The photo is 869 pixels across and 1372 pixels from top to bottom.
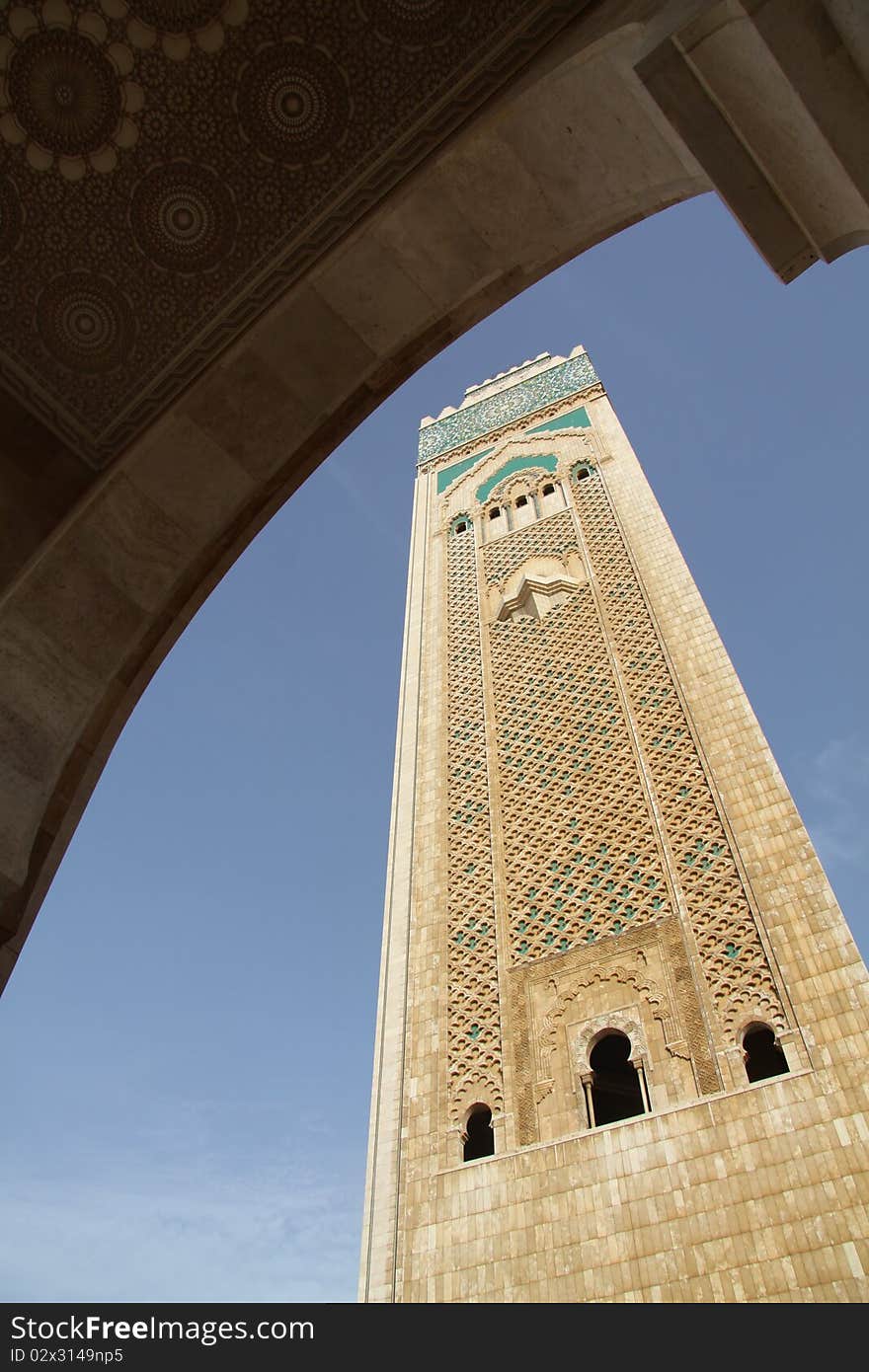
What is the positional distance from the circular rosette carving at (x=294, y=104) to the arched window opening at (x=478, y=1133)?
4387mm

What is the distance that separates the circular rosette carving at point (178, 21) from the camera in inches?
65.1

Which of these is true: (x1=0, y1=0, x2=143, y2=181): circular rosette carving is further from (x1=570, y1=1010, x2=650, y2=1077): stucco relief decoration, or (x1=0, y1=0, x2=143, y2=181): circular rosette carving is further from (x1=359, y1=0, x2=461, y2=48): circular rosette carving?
(x1=570, y1=1010, x2=650, y2=1077): stucco relief decoration

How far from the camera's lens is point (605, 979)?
5.06m

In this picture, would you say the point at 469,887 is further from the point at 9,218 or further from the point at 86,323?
the point at 9,218

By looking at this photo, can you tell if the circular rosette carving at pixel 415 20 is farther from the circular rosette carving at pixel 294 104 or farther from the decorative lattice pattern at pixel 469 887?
the decorative lattice pattern at pixel 469 887

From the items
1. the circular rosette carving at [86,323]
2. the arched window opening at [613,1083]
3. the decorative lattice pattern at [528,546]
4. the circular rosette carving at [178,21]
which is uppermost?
the decorative lattice pattern at [528,546]

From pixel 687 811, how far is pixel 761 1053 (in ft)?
4.83

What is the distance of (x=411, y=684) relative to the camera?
26.1 feet

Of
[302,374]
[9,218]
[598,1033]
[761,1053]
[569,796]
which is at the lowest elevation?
[302,374]

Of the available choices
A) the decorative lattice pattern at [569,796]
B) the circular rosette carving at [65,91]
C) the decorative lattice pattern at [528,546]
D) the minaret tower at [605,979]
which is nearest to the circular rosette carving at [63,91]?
the circular rosette carving at [65,91]

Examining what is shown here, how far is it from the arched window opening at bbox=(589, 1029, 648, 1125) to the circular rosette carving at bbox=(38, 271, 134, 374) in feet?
14.2

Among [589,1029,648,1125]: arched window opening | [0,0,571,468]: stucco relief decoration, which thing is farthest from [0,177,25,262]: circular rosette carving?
[589,1029,648,1125]: arched window opening

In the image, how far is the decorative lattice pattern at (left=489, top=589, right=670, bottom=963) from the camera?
17.8ft

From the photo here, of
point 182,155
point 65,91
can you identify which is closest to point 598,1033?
point 182,155
